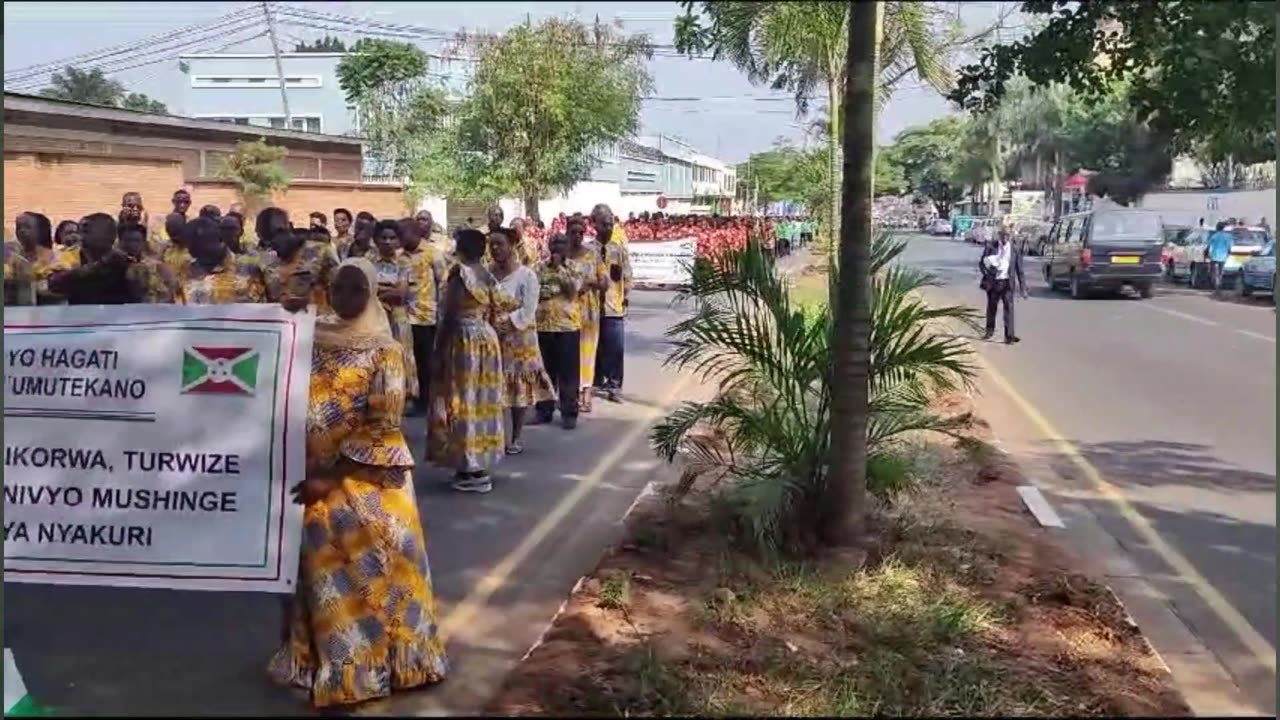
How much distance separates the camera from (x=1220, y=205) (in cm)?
4331

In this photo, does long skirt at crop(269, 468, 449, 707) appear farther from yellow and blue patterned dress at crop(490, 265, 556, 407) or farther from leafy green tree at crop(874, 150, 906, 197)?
leafy green tree at crop(874, 150, 906, 197)

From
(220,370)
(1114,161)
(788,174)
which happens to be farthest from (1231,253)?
(220,370)

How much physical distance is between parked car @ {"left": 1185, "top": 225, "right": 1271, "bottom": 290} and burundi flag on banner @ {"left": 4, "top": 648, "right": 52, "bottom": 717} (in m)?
27.6

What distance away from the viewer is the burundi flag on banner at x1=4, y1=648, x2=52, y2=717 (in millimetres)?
4133

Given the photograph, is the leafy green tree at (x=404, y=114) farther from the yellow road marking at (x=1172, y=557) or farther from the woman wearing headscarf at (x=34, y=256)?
the woman wearing headscarf at (x=34, y=256)

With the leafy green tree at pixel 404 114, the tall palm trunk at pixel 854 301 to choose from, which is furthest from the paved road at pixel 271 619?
the leafy green tree at pixel 404 114

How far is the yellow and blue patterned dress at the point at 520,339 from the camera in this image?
29.1ft

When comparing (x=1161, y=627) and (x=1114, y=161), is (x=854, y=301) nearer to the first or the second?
(x=1161, y=627)

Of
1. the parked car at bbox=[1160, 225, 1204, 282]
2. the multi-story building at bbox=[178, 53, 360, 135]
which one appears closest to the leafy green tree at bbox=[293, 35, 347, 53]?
the multi-story building at bbox=[178, 53, 360, 135]

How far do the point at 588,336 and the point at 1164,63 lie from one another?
20.9 ft

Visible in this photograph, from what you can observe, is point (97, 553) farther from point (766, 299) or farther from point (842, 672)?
point (766, 299)

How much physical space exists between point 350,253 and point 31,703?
674 cm

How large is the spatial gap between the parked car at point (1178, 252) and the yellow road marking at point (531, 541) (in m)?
25.6

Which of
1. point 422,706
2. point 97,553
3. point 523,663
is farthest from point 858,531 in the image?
point 97,553
